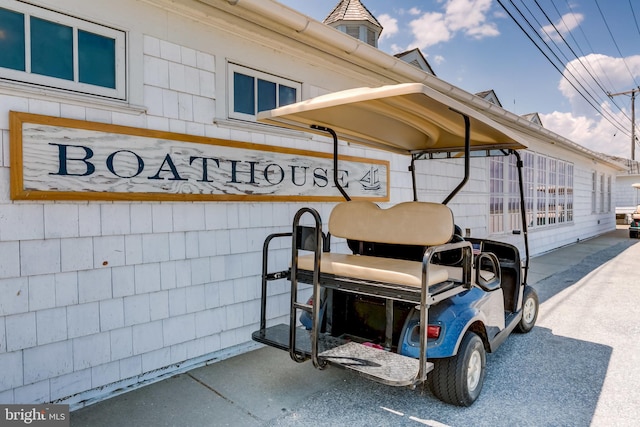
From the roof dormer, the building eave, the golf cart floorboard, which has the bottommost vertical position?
the golf cart floorboard

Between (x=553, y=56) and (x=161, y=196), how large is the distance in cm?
862

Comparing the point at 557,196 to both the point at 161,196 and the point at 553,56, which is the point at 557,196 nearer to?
the point at 553,56

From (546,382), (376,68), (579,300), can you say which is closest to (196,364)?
(546,382)

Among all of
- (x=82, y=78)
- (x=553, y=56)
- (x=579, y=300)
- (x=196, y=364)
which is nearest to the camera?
(x=82, y=78)

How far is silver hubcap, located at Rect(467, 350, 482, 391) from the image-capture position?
2.57 meters

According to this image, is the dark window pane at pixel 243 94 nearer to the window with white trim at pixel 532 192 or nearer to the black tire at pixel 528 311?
the black tire at pixel 528 311

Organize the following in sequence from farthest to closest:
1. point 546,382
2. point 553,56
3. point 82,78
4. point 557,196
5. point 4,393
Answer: point 557,196 < point 553,56 < point 546,382 < point 82,78 < point 4,393

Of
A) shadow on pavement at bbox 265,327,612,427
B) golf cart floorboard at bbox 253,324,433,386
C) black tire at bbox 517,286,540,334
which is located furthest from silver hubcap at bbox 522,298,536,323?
golf cart floorboard at bbox 253,324,433,386

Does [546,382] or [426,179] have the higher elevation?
[426,179]

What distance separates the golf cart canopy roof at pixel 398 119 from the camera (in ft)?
7.20

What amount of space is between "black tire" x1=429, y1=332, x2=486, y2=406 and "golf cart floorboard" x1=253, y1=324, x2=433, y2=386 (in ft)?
1.08

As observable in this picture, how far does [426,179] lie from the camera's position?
5.71m

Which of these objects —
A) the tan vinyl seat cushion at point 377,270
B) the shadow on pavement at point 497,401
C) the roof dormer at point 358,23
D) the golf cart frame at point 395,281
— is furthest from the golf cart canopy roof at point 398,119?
the roof dormer at point 358,23

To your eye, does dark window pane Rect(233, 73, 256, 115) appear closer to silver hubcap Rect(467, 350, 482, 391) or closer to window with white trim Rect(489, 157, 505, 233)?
silver hubcap Rect(467, 350, 482, 391)
